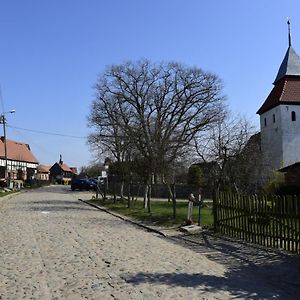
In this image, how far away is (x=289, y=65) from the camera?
198 feet

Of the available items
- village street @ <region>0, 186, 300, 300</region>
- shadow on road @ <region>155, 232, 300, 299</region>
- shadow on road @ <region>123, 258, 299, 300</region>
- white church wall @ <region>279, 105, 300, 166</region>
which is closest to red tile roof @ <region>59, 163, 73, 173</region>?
white church wall @ <region>279, 105, 300, 166</region>

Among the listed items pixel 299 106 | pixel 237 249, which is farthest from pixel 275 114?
pixel 237 249

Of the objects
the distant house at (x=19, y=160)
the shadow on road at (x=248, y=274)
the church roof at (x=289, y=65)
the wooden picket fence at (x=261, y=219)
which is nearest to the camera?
the shadow on road at (x=248, y=274)

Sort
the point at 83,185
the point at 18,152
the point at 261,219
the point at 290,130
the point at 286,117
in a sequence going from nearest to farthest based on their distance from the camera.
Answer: the point at 261,219, the point at 286,117, the point at 290,130, the point at 83,185, the point at 18,152

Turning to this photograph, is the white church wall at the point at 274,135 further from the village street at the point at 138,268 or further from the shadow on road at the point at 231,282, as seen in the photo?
the shadow on road at the point at 231,282

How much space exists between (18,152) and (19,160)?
264 centimetres

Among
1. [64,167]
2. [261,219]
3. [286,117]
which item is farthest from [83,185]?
[64,167]

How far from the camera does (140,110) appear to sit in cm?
3691

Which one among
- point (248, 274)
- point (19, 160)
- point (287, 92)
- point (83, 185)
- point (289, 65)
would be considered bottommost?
point (248, 274)

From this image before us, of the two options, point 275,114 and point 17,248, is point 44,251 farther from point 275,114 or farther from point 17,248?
point 275,114

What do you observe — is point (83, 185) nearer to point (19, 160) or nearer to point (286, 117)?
point (286, 117)

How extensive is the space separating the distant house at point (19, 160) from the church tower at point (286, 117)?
5355 cm

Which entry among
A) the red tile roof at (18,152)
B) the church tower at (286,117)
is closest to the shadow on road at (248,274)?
the church tower at (286,117)

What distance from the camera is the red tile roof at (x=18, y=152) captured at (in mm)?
100000
